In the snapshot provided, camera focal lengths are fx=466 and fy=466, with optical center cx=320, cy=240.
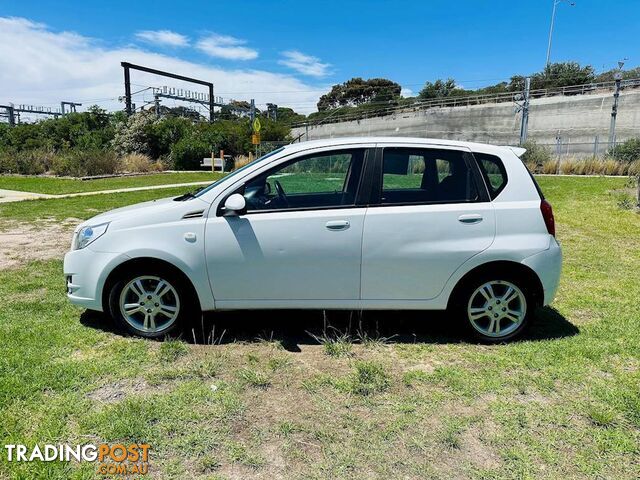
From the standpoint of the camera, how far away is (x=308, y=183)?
4426 millimetres

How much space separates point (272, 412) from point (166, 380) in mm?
904

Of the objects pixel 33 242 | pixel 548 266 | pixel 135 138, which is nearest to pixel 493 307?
pixel 548 266

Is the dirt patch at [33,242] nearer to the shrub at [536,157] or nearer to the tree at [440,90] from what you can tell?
the shrub at [536,157]

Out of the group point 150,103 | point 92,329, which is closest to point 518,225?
point 92,329

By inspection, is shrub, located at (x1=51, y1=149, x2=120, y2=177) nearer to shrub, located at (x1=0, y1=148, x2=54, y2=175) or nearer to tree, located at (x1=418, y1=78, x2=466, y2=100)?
shrub, located at (x1=0, y1=148, x2=54, y2=175)

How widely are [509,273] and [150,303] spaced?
3.16 metres

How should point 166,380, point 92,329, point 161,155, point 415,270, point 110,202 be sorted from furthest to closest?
point 161,155, point 110,202, point 92,329, point 415,270, point 166,380

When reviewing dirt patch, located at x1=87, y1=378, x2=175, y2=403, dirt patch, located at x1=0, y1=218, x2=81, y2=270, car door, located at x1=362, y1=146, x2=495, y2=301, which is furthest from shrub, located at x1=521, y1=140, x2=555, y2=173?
dirt patch, located at x1=87, y1=378, x2=175, y2=403

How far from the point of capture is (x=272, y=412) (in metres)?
3.04

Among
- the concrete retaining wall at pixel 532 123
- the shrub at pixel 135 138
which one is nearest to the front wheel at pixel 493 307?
the shrub at pixel 135 138

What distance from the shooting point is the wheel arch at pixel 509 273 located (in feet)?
13.3

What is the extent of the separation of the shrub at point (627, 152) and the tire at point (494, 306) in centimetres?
2874

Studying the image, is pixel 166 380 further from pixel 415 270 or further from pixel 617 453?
pixel 617 453

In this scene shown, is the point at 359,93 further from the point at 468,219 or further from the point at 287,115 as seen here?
the point at 468,219
